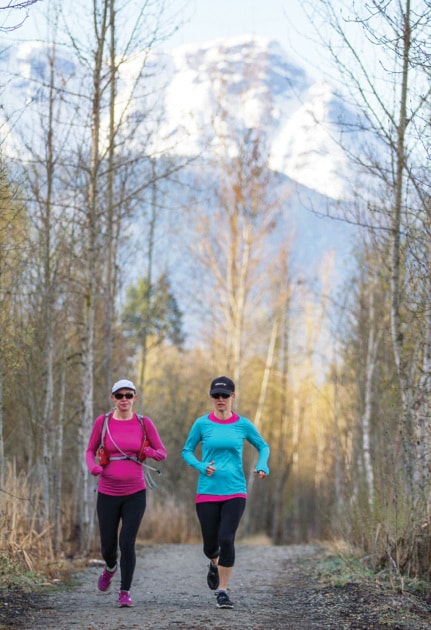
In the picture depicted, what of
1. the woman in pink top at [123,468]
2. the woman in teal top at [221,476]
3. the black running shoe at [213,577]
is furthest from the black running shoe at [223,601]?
the woman in pink top at [123,468]

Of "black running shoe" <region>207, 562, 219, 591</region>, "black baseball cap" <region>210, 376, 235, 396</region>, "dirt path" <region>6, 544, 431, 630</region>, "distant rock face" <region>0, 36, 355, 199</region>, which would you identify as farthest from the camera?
"distant rock face" <region>0, 36, 355, 199</region>

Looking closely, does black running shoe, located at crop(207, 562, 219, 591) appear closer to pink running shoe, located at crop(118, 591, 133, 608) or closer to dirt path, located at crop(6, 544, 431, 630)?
dirt path, located at crop(6, 544, 431, 630)

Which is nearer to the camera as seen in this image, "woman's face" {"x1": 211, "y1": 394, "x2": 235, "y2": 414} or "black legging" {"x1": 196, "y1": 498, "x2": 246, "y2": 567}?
"black legging" {"x1": 196, "y1": 498, "x2": 246, "y2": 567}

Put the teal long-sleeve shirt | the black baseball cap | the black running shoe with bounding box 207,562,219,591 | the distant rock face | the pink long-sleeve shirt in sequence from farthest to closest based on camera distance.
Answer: the distant rock face, the black running shoe with bounding box 207,562,219,591, the black baseball cap, the teal long-sleeve shirt, the pink long-sleeve shirt

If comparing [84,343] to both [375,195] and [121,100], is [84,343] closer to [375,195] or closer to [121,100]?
[121,100]

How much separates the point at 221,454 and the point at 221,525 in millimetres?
627

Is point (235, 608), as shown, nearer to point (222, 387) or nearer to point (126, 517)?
point (126, 517)

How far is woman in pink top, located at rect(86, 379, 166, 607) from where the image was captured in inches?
317

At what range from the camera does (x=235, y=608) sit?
27.0 feet

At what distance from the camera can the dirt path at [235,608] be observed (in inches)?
285

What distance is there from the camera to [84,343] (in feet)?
45.1

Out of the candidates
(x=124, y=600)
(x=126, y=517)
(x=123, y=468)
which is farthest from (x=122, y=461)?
(x=124, y=600)

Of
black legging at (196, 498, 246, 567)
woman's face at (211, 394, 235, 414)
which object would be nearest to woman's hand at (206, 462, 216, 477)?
black legging at (196, 498, 246, 567)

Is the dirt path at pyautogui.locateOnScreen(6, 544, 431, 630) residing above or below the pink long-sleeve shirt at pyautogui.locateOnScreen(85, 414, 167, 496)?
below
